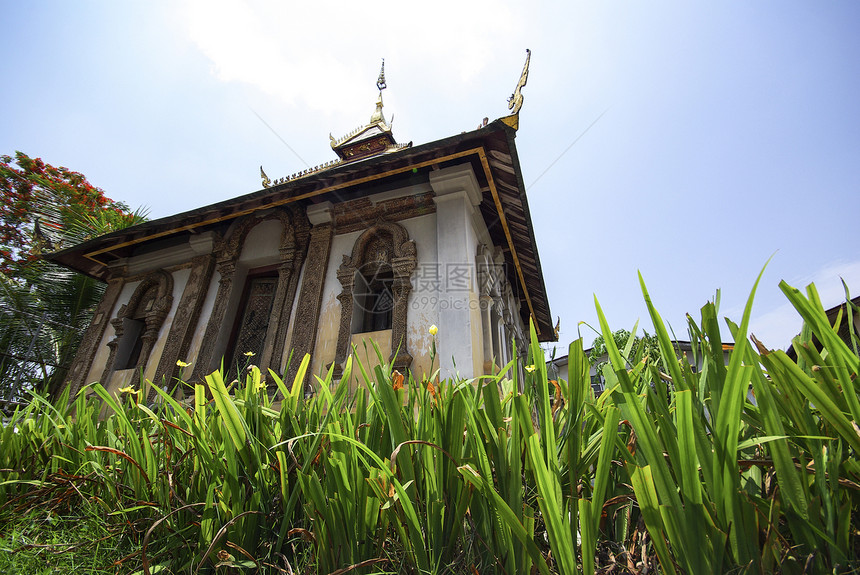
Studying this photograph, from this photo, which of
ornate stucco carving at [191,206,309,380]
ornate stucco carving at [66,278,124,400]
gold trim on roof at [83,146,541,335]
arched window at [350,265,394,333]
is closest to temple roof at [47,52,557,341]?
gold trim on roof at [83,146,541,335]

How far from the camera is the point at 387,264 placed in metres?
5.75

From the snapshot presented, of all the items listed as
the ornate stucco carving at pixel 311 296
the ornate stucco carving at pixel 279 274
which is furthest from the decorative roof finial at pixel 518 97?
the ornate stucco carving at pixel 279 274

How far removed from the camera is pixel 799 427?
0.79 metres

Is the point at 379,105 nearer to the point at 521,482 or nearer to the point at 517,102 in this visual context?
the point at 517,102

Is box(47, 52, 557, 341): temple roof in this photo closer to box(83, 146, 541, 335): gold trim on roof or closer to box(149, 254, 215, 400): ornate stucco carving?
box(83, 146, 541, 335): gold trim on roof

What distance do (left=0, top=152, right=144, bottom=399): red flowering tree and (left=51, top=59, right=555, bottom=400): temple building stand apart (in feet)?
11.5

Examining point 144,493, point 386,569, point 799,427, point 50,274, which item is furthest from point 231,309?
point 50,274

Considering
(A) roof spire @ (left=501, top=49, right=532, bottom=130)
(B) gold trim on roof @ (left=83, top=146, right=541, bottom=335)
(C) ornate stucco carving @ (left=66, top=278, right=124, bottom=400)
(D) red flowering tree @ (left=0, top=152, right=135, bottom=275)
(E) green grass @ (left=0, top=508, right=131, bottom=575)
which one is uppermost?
(D) red flowering tree @ (left=0, top=152, right=135, bottom=275)

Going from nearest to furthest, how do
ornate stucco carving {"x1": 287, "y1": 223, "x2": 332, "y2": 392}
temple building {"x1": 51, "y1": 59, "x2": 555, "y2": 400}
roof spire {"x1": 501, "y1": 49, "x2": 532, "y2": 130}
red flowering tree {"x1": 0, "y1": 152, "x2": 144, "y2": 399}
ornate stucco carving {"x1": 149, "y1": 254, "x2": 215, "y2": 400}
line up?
1. roof spire {"x1": 501, "y1": 49, "x2": 532, "y2": 130}
2. temple building {"x1": 51, "y1": 59, "x2": 555, "y2": 400}
3. ornate stucco carving {"x1": 287, "y1": 223, "x2": 332, "y2": 392}
4. ornate stucco carving {"x1": 149, "y1": 254, "x2": 215, "y2": 400}
5. red flowering tree {"x1": 0, "y1": 152, "x2": 144, "y2": 399}

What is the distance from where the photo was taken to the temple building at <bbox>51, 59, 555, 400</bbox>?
16.7 feet

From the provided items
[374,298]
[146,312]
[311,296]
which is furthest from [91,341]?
[374,298]

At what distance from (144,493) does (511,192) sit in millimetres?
5400

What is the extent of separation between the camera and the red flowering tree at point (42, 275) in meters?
9.97

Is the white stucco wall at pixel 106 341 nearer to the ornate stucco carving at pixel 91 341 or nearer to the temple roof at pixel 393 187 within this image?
the ornate stucco carving at pixel 91 341
